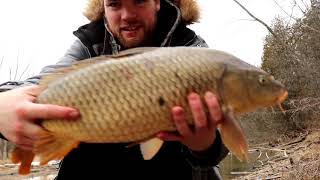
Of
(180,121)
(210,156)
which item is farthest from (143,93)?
(210,156)

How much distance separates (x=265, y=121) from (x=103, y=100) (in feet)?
83.7

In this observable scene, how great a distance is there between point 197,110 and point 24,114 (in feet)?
2.29

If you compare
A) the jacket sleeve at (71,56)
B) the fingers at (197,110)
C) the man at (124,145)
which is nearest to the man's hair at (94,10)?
the man at (124,145)

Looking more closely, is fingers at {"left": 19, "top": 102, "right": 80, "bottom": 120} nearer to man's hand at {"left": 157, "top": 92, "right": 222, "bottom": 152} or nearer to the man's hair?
man's hand at {"left": 157, "top": 92, "right": 222, "bottom": 152}

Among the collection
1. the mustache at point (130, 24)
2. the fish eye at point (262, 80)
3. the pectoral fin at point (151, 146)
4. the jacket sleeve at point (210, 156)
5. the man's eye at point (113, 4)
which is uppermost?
the man's eye at point (113, 4)

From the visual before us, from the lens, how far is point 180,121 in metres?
1.90

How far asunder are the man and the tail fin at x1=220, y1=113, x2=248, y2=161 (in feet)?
0.15

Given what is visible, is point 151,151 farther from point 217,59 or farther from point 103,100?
point 217,59

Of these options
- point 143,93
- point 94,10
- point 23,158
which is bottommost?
point 23,158

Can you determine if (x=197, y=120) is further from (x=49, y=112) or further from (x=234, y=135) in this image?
(x=49, y=112)

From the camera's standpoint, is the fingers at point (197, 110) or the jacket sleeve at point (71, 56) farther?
the jacket sleeve at point (71, 56)

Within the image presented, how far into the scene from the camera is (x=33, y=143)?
2.00 metres

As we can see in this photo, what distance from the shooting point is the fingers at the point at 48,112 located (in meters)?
1.88

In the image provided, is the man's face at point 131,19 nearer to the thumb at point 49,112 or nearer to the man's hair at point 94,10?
the man's hair at point 94,10
